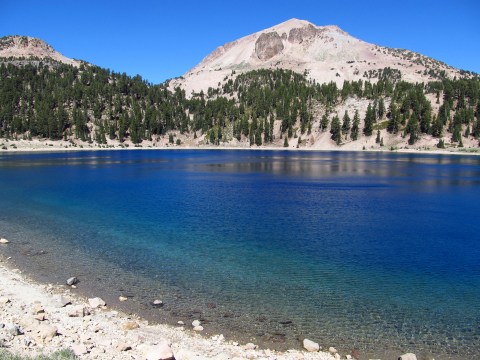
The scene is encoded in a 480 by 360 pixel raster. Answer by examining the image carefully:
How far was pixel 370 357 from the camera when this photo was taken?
16156 millimetres

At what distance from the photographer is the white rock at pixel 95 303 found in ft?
64.7

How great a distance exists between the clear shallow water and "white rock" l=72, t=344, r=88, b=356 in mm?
5050

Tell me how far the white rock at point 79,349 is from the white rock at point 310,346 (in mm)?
8584

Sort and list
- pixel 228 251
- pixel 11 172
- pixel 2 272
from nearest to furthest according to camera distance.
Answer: pixel 2 272 < pixel 228 251 < pixel 11 172

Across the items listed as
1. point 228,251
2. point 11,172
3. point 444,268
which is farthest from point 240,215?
point 11,172

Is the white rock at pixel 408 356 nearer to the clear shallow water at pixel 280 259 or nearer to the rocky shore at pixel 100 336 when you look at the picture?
the rocky shore at pixel 100 336

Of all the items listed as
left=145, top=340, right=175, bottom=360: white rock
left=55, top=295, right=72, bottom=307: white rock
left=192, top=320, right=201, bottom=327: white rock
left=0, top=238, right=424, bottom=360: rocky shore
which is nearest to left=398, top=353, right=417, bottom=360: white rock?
left=0, top=238, right=424, bottom=360: rocky shore

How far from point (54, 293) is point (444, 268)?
24372 millimetres

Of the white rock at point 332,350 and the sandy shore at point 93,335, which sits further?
the white rock at point 332,350

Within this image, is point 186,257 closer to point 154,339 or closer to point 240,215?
point 154,339

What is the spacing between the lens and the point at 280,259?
28.4 metres

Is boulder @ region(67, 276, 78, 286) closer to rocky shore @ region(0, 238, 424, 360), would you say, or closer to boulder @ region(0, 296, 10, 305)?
rocky shore @ region(0, 238, 424, 360)

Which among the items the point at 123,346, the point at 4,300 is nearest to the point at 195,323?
the point at 123,346

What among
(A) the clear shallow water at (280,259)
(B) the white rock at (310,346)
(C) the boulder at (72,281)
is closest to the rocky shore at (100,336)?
(B) the white rock at (310,346)
